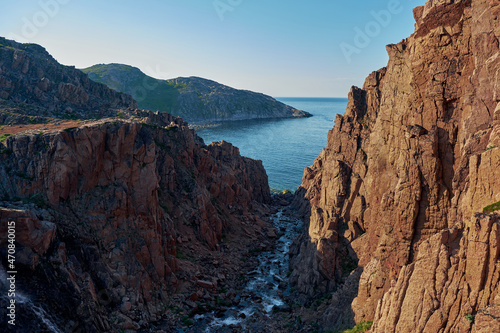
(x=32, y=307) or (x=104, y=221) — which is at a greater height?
(x=104, y=221)

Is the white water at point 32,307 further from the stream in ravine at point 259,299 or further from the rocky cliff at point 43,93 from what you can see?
the rocky cliff at point 43,93

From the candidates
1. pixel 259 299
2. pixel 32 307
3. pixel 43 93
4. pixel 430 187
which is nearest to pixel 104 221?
pixel 32 307

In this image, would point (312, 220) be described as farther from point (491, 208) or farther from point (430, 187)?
point (491, 208)

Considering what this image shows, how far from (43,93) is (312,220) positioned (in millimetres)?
61504

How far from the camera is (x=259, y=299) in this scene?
4894 centimetres

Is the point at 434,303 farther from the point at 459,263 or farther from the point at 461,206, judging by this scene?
the point at 461,206

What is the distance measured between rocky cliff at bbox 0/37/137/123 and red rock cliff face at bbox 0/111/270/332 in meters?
19.6

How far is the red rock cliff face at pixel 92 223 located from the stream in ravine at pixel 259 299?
6.96 metres

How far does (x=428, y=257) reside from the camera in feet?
77.7

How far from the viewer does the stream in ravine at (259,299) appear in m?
42.5

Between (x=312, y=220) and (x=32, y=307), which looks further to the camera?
(x=312, y=220)

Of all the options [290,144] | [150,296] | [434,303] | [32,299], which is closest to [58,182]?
[32,299]

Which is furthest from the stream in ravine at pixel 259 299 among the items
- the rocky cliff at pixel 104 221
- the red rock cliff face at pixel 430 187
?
the red rock cliff face at pixel 430 187

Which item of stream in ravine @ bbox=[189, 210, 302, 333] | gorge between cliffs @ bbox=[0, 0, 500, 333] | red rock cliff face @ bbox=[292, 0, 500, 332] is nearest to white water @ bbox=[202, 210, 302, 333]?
stream in ravine @ bbox=[189, 210, 302, 333]
